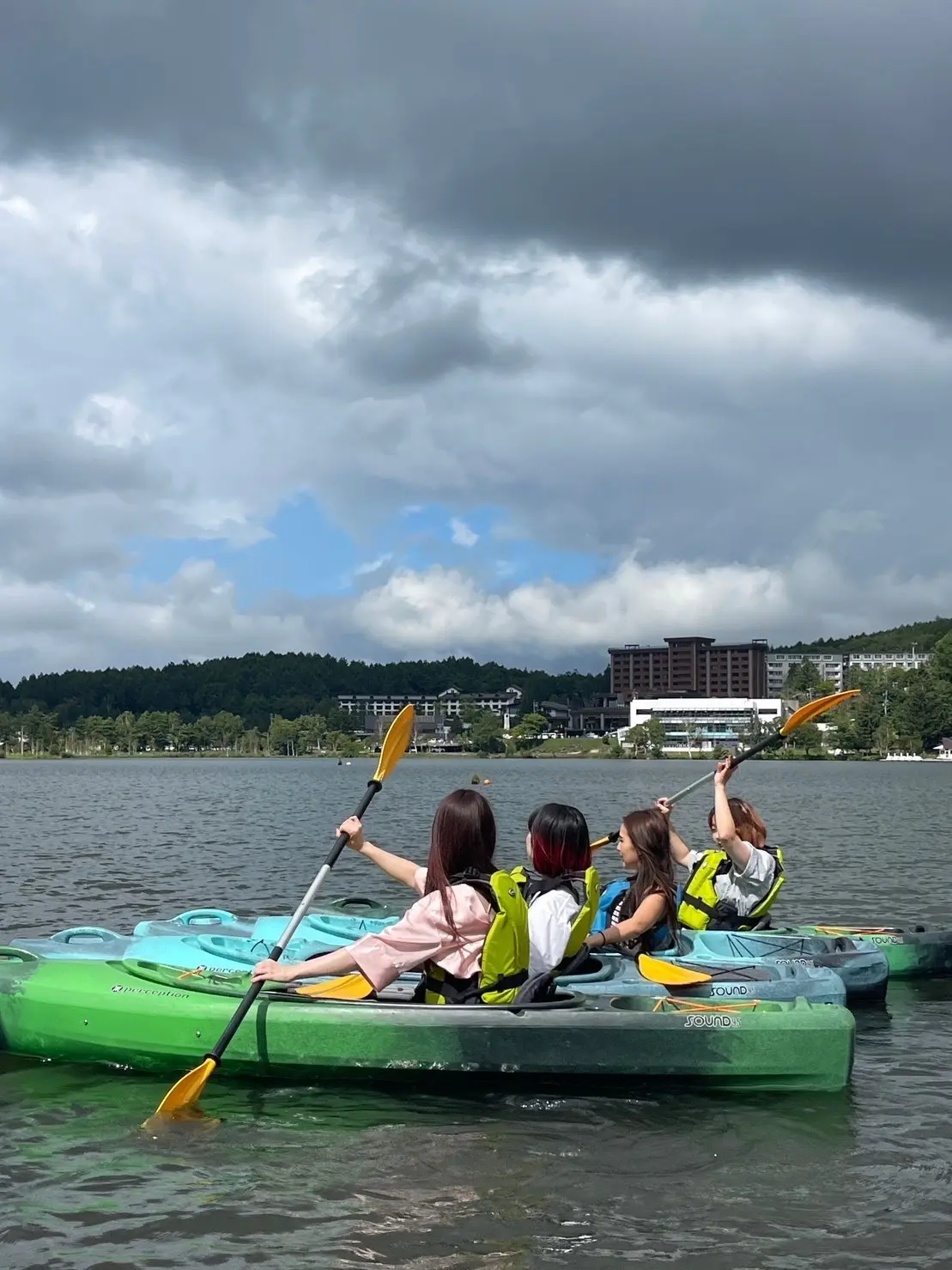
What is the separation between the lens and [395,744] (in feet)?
39.5

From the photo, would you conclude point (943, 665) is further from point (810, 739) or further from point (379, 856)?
point (379, 856)

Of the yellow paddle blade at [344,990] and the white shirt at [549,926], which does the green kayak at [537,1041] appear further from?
the white shirt at [549,926]

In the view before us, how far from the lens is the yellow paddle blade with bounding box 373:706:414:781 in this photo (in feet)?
38.3

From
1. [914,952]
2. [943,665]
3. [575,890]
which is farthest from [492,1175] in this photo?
[943,665]

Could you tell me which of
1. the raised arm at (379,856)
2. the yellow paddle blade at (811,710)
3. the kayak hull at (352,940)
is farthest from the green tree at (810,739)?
the raised arm at (379,856)

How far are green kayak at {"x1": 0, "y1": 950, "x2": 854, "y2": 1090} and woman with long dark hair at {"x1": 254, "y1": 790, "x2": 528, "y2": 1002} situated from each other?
0.79 ft

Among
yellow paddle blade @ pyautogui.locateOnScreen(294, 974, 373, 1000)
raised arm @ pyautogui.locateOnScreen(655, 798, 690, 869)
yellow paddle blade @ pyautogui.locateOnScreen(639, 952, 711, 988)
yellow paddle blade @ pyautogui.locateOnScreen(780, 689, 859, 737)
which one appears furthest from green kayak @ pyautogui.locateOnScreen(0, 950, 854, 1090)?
yellow paddle blade @ pyautogui.locateOnScreen(780, 689, 859, 737)

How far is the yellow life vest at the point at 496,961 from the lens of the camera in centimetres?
841

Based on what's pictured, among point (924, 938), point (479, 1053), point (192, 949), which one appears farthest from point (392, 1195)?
point (924, 938)

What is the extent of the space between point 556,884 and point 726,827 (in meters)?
3.03

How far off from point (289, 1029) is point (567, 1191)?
8.28 ft

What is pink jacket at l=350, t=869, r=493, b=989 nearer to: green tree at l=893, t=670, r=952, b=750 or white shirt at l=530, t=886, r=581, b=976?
white shirt at l=530, t=886, r=581, b=976

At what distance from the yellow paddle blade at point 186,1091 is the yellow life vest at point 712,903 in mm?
5376

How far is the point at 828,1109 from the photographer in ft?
29.0
